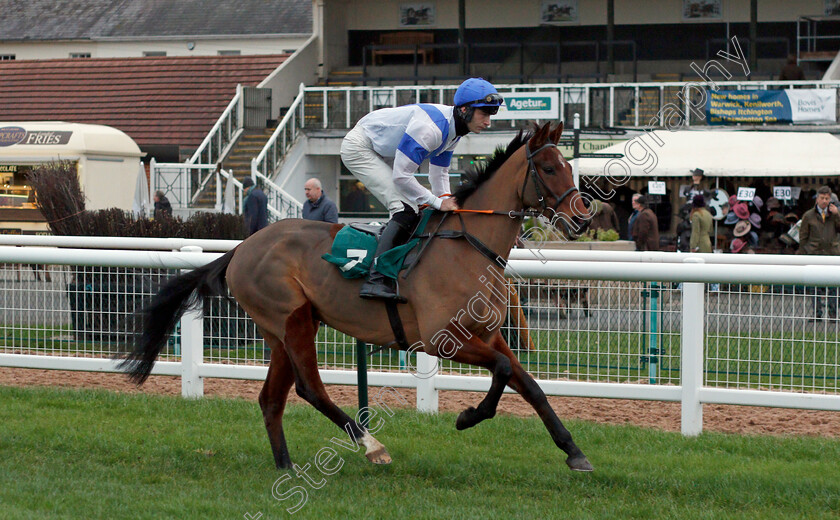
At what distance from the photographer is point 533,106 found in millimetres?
15977

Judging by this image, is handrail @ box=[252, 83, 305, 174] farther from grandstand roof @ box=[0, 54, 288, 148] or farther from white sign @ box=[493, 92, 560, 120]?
white sign @ box=[493, 92, 560, 120]

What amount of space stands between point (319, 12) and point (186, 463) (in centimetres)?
2337

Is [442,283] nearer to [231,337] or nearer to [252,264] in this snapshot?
[252,264]

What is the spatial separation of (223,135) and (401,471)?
19.0 metres

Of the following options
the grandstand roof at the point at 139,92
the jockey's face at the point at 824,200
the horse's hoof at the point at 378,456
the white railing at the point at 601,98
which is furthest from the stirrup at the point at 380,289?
the grandstand roof at the point at 139,92

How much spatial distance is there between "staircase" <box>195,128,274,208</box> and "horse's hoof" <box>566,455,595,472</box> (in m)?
16.6

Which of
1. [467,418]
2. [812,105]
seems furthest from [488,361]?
[812,105]

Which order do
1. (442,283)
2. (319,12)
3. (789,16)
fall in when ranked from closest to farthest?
(442,283)
(789,16)
(319,12)

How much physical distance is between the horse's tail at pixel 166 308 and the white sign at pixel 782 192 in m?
13.6

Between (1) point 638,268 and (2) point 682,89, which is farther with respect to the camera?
(2) point 682,89

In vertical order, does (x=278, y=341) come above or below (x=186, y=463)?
above

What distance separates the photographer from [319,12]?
27359 millimetres

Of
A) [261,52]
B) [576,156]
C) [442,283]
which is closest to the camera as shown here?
[442,283]

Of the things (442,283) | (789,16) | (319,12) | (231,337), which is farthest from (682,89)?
(442,283)
